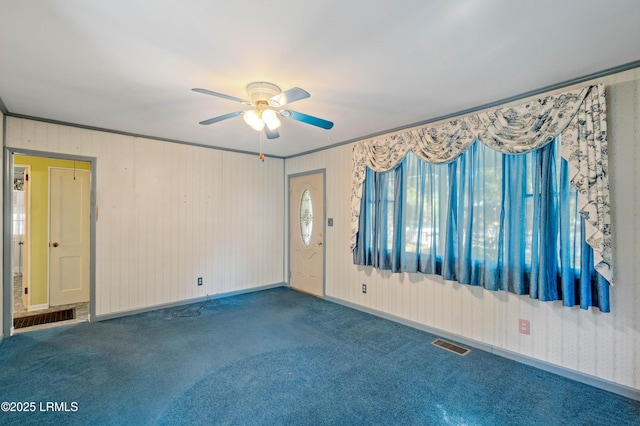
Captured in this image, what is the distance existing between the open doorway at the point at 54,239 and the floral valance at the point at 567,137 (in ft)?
17.3

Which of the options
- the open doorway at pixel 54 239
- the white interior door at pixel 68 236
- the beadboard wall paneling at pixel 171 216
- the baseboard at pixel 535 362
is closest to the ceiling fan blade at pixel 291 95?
the beadboard wall paneling at pixel 171 216

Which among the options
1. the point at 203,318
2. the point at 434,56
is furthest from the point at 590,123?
the point at 203,318

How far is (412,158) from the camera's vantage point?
369cm

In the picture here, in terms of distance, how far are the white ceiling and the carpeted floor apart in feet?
8.30

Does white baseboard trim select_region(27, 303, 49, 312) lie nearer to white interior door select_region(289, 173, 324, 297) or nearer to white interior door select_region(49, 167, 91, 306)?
white interior door select_region(49, 167, 91, 306)

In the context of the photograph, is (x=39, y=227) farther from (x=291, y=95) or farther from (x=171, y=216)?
(x=291, y=95)

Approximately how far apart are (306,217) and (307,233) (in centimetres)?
29

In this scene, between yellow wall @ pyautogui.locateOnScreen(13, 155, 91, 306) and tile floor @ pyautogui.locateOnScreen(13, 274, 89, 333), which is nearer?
tile floor @ pyautogui.locateOnScreen(13, 274, 89, 333)

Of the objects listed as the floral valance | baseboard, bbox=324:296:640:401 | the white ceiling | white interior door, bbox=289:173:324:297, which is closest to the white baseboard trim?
the white ceiling

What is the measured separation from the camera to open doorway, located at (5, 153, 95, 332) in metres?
4.44

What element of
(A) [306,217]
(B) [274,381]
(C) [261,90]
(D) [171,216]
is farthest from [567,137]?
(D) [171,216]

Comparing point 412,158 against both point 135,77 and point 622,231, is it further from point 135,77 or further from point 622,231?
point 135,77

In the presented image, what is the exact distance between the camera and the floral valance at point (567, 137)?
2.31m

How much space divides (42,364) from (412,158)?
14.3 feet
